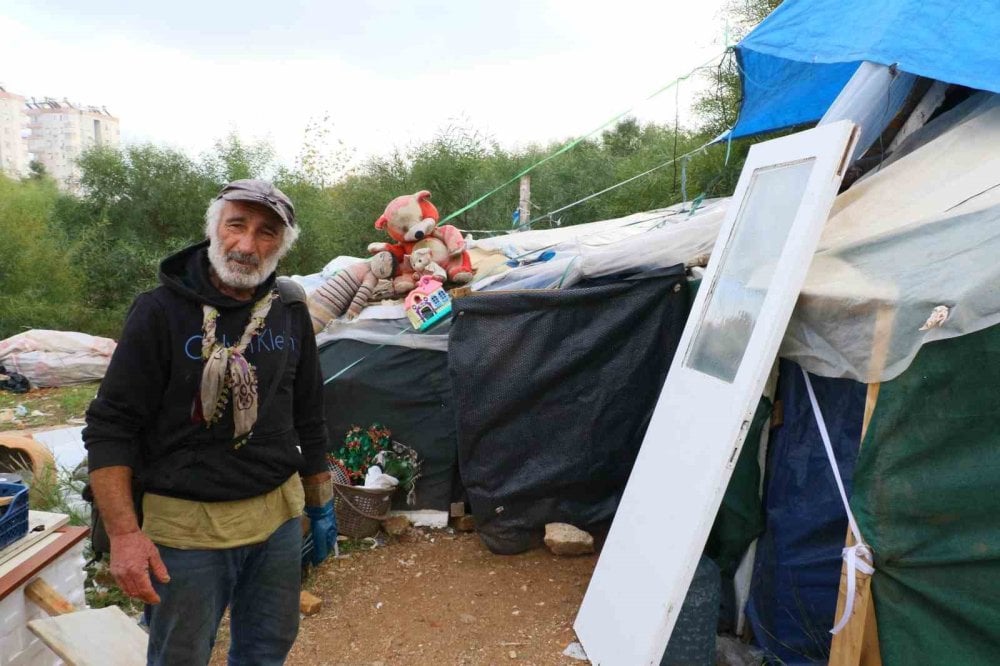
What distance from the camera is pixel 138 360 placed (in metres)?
1.77

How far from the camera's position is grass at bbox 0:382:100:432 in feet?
21.8

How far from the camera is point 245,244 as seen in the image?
194 cm

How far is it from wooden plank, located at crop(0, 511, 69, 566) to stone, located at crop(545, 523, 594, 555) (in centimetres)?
233

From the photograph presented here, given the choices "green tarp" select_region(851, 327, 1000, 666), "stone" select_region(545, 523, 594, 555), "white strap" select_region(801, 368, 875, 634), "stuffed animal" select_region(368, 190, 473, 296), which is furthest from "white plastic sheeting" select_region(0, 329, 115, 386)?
"green tarp" select_region(851, 327, 1000, 666)

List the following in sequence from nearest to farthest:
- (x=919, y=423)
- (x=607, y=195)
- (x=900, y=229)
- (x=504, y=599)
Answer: (x=919, y=423) → (x=900, y=229) → (x=504, y=599) → (x=607, y=195)

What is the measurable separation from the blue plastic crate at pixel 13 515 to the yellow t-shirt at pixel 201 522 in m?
0.69

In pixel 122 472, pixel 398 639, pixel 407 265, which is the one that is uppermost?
pixel 407 265

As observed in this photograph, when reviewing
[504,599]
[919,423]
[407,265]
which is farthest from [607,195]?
[919,423]

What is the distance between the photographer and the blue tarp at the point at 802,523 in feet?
8.16

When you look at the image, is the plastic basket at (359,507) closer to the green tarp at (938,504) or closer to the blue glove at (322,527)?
the blue glove at (322,527)

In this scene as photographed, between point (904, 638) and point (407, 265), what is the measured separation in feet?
12.3

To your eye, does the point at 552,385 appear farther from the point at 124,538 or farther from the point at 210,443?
the point at 124,538

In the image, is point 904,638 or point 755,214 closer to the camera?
point 904,638

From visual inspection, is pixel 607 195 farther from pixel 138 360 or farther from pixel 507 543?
pixel 138 360
